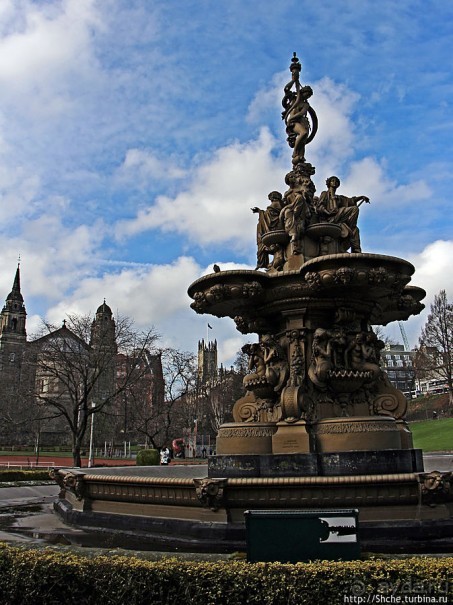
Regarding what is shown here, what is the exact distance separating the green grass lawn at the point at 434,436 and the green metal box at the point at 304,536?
3272 cm

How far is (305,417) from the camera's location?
10336mm

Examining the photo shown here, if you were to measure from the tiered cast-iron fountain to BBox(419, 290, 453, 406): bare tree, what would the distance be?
51001mm

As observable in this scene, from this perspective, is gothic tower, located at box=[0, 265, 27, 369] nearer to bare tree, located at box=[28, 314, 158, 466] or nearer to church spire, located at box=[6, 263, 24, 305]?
church spire, located at box=[6, 263, 24, 305]

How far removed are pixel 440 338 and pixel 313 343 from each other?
5498 cm

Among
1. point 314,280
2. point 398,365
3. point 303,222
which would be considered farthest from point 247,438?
point 398,365

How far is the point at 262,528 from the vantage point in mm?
5074

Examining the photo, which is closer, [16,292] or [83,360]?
[83,360]

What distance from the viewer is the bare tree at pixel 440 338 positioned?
59781mm

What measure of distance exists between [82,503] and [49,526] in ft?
2.14

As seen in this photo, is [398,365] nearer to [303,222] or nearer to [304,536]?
[303,222]

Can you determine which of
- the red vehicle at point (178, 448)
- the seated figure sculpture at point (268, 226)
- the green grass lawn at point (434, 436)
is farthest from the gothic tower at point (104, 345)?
the seated figure sculpture at point (268, 226)

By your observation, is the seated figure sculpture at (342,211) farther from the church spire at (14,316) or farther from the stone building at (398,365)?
the church spire at (14,316)

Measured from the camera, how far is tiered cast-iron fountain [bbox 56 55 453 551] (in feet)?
25.9

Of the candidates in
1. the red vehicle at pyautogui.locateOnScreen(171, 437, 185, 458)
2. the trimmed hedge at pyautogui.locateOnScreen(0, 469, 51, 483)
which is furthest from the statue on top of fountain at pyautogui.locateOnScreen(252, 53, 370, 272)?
the red vehicle at pyautogui.locateOnScreen(171, 437, 185, 458)
